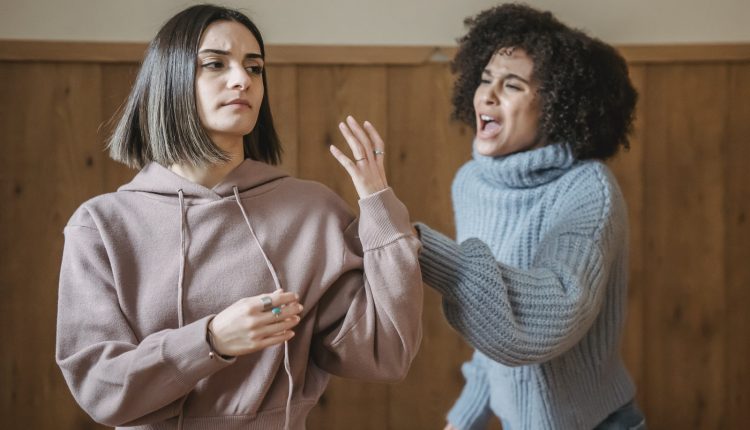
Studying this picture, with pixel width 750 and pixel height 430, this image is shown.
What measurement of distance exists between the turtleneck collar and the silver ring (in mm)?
694

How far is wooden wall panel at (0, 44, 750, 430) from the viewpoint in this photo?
2.21 metres

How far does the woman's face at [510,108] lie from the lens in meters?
1.61

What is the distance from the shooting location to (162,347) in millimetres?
1061

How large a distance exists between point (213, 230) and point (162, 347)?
19 centimetres

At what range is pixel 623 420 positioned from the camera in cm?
162

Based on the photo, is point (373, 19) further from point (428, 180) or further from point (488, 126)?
point (488, 126)

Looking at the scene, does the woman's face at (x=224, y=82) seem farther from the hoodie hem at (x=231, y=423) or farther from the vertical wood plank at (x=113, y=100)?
the vertical wood plank at (x=113, y=100)

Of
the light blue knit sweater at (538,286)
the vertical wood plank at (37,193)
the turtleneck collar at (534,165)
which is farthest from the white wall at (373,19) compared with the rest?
the turtleneck collar at (534,165)

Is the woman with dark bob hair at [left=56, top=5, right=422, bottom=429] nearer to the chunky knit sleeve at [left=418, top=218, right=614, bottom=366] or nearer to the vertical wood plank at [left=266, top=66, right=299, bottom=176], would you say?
the chunky knit sleeve at [left=418, top=218, right=614, bottom=366]

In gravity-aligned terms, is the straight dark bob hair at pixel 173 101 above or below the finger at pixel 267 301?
above

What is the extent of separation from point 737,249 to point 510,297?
1453mm

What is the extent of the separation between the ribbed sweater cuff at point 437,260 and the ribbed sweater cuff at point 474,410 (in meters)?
0.54

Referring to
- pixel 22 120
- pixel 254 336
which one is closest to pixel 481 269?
pixel 254 336

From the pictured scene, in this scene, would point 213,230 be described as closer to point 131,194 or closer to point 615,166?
point 131,194
